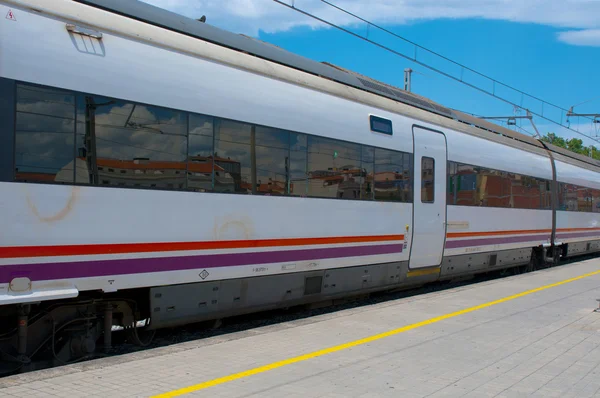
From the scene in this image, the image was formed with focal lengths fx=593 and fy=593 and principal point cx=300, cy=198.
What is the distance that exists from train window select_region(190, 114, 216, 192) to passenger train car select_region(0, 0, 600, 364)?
2 centimetres

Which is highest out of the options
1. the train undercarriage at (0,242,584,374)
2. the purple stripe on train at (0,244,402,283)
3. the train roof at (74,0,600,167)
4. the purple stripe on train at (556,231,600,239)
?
the train roof at (74,0,600,167)

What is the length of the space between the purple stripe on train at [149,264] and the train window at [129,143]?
0.82m

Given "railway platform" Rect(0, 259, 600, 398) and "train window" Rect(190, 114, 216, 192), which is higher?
"train window" Rect(190, 114, 216, 192)

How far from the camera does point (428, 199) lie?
38.4ft

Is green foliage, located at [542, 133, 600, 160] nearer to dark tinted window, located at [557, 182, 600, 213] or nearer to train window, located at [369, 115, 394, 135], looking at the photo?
dark tinted window, located at [557, 182, 600, 213]

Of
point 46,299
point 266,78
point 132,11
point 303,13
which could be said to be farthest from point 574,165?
point 46,299

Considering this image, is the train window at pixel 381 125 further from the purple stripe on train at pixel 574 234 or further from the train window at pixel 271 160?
the purple stripe on train at pixel 574 234

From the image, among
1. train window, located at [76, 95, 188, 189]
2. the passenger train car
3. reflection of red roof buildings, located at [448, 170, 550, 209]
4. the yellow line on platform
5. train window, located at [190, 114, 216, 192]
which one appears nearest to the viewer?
the yellow line on platform

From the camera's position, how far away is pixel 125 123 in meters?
6.23

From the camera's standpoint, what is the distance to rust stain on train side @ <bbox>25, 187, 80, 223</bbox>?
5.39 meters

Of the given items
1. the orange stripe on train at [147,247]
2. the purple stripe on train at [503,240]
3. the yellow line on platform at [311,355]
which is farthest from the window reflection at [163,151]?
the purple stripe on train at [503,240]

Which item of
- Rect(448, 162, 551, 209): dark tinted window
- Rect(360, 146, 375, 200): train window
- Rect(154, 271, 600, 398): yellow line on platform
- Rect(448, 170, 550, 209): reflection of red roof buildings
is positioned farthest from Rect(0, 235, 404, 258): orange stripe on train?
Rect(448, 170, 550, 209): reflection of red roof buildings

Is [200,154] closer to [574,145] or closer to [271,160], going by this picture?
[271,160]

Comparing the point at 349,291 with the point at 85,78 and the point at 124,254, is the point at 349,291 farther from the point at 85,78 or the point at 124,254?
the point at 85,78
